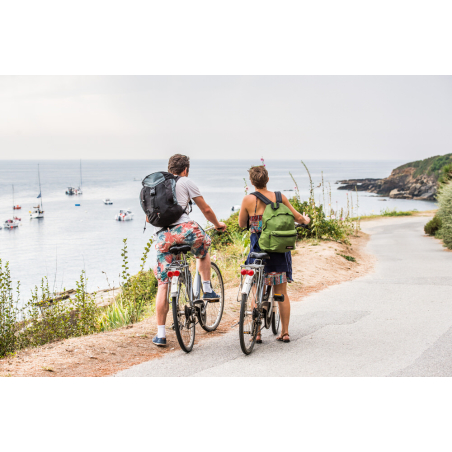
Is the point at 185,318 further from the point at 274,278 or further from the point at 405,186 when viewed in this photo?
the point at 405,186

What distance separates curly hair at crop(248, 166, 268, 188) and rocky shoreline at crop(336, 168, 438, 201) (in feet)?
170

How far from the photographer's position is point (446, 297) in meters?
7.63

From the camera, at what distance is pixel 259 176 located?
188 inches

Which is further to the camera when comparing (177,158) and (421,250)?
(421,250)

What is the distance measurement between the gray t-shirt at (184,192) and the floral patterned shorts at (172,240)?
0.32 feet

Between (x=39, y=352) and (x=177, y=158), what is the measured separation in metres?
2.57

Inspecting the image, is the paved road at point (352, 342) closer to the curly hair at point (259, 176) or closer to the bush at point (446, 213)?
the curly hair at point (259, 176)

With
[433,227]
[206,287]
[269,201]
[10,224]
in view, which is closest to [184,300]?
[206,287]

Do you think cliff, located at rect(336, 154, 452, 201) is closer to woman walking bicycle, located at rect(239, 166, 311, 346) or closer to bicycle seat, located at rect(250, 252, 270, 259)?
woman walking bicycle, located at rect(239, 166, 311, 346)

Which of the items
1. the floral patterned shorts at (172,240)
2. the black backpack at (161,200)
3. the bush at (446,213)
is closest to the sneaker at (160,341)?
the floral patterned shorts at (172,240)

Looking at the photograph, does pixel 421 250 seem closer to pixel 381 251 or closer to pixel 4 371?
pixel 381 251

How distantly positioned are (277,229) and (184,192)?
104 centimetres

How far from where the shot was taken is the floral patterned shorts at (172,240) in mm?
4656

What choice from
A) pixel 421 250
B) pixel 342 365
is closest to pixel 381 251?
pixel 421 250
